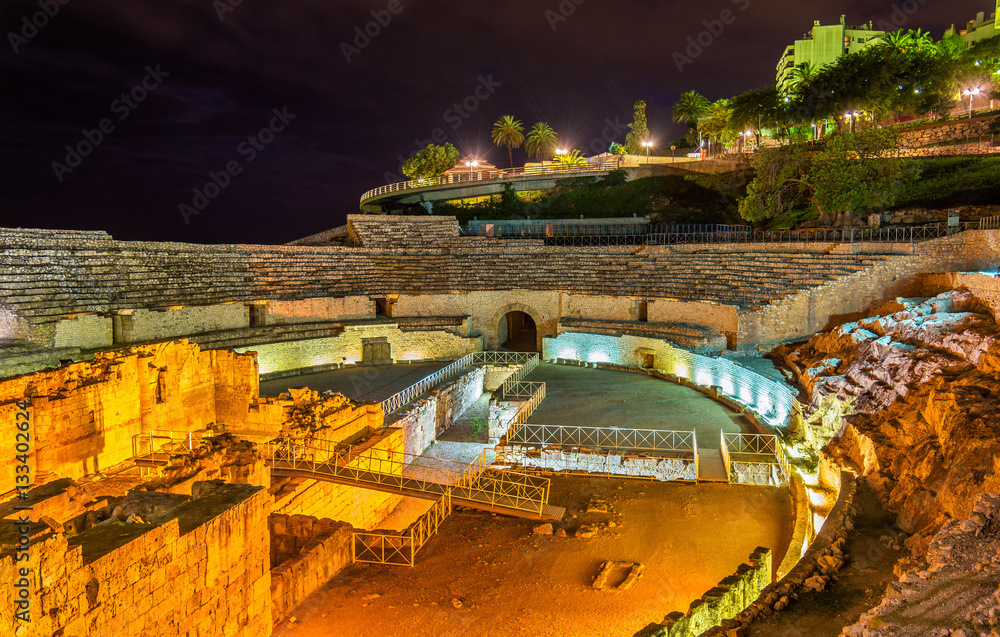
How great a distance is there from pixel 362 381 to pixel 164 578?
527 inches

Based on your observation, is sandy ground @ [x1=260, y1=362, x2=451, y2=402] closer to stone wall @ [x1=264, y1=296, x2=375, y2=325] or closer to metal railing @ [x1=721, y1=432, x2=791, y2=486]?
stone wall @ [x1=264, y1=296, x2=375, y2=325]

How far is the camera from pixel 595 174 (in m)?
39.2

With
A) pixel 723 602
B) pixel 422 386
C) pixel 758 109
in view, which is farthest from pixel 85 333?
pixel 758 109

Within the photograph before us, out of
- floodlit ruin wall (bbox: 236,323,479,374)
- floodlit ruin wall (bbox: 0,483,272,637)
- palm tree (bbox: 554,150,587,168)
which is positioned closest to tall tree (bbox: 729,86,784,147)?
palm tree (bbox: 554,150,587,168)

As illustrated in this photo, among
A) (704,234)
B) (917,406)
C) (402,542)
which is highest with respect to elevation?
(704,234)

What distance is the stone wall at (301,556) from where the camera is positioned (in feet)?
24.5

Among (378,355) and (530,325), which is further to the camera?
(530,325)

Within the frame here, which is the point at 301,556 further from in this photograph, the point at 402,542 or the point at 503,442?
the point at 503,442

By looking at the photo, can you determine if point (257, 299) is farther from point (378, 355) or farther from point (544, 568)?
point (544, 568)

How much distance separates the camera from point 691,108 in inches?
1853

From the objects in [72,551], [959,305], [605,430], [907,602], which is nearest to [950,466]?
[907,602]

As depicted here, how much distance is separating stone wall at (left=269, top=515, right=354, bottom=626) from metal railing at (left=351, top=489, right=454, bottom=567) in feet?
1.21

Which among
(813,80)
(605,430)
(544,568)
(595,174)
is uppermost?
(813,80)

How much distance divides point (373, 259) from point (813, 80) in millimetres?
27900
